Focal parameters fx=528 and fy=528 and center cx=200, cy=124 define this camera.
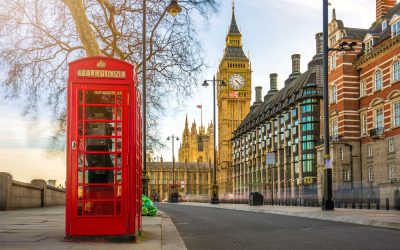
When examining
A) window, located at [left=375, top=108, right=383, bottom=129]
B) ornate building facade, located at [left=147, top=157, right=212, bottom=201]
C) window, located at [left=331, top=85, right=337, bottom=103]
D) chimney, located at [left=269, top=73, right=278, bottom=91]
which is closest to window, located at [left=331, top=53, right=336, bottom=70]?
window, located at [left=331, top=85, right=337, bottom=103]

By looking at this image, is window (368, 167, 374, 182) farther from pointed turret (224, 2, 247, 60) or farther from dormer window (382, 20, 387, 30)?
pointed turret (224, 2, 247, 60)

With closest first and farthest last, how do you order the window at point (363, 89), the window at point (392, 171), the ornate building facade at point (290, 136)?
the window at point (392, 171) → the window at point (363, 89) → the ornate building facade at point (290, 136)

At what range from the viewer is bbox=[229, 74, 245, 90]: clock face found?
152125 mm

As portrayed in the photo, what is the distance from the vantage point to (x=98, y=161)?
8.08m

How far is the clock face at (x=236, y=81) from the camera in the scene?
152 metres

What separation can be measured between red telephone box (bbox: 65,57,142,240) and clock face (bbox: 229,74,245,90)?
144m

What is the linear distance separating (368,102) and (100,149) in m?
47.2

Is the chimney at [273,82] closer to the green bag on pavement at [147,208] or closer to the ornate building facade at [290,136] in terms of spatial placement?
the ornate building facade at [290,136]

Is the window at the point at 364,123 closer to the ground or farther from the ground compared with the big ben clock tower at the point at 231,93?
closer to the ground

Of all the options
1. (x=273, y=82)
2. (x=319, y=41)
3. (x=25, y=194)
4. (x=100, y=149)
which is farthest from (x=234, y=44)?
(x=100, y=149)

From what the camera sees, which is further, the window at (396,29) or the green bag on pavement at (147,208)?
the window at (396,29)

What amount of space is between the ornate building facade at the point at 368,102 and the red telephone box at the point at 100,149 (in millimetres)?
38179

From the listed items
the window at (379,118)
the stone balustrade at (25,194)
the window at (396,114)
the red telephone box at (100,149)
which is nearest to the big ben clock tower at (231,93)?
the window at (379,118)

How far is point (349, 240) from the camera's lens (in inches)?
376
